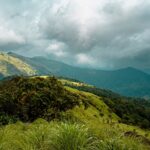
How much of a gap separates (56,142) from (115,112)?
463 ft

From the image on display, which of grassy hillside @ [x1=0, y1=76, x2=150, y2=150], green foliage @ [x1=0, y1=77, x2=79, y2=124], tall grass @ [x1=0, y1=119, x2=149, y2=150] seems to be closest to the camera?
tall grass @ [x1=0, y1=119, x2=149, y2=150]

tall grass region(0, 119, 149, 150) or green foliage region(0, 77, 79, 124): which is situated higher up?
green foliage region(0, 77, 79, 124)

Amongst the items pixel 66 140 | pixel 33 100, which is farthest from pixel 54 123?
pixel 33 100

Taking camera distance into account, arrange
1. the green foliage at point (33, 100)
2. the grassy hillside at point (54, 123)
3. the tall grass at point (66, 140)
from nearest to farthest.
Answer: the tall grass at point (66, 140) < the grassy hillside at point (54, 123) < the green foliage at point (33, 100)

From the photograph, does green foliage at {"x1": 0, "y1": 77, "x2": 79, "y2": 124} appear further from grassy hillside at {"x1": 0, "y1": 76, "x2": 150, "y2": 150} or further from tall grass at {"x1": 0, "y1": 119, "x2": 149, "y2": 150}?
tall grass at {"x1": 0, "y1": 119, "x2": 149, "y2": 150}

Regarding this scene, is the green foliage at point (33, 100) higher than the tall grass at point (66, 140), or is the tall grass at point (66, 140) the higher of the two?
the green foliage at point (33, 100)

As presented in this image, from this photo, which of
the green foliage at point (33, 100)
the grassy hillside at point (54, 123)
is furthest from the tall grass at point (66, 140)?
the green foliage at point (33, 100)

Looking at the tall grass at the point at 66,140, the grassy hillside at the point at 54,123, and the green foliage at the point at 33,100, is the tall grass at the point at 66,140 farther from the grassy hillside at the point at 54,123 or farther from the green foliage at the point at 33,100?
the green foliage at the point at 33,100

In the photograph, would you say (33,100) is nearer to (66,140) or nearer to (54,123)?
(54,123)

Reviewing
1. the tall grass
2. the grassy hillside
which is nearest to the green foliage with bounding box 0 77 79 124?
the grassy hillside

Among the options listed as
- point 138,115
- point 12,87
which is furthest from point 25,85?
point 138,115

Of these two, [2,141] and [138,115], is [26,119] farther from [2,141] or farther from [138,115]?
[138,115]

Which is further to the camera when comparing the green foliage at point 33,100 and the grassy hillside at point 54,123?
the green foliage at point 33,100

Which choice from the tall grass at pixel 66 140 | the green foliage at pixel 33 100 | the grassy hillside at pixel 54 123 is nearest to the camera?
the tall grass at pixel 66 140
